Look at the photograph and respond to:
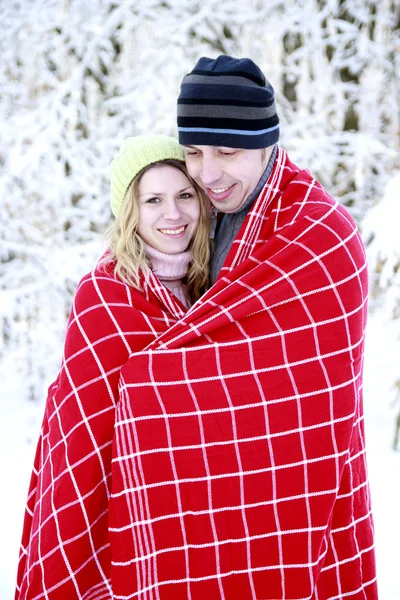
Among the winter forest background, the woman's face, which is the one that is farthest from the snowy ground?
the woman's face

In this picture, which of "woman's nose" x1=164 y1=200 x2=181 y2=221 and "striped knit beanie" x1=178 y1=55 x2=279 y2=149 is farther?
"woman's nose" x1=164 y1=200 x2=181 y2=221

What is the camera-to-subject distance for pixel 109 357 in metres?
1.63

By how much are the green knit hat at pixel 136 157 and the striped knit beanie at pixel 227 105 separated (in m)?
0.13

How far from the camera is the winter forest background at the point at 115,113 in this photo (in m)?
4.64

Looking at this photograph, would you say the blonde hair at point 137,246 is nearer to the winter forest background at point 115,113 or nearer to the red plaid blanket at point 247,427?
the red plaid blanket at point 247,427

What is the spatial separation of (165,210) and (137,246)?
134mm

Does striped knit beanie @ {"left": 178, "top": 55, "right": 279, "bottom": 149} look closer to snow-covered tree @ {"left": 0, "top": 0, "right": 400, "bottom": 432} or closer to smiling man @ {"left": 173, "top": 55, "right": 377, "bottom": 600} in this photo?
smiling man @ {"left": 173, "top": 55, "right": 377, "bottom": 600}

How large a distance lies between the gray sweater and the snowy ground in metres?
1.65

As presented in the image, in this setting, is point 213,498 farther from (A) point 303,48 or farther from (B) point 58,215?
(A) point 303,48

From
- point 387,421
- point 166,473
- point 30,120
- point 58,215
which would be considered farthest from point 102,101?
point 166,473

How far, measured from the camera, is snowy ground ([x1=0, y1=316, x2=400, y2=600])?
2.81 m

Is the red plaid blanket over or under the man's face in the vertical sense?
under

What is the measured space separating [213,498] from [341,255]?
2.28 ft

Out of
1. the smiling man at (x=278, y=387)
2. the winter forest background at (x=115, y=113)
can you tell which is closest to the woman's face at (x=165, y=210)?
the smiling man at (x=278, y=387)
